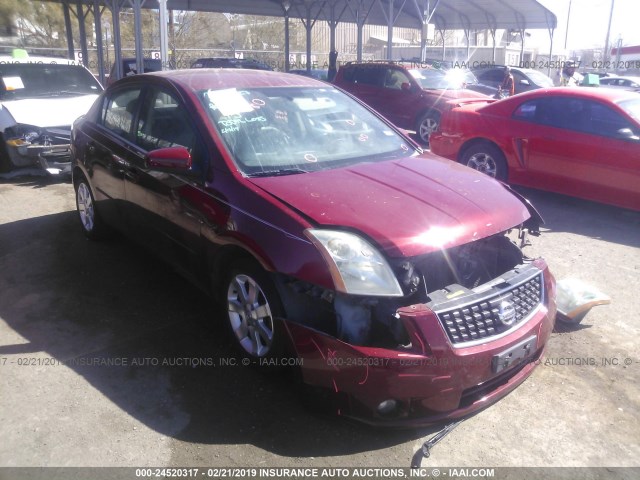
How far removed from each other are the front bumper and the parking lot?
0.68 feet

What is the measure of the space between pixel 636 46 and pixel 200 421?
57.0 m

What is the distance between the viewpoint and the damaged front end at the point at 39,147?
24.9 ft

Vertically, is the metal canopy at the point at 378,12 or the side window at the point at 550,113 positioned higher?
the metal canopy at the point at 378,12

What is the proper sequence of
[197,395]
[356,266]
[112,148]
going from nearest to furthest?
[356,266] → [197,395] → [112,148]

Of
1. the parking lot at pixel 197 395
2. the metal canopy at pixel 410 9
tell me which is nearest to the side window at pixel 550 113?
the parking lot at pixel 197 395

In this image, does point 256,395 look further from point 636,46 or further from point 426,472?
point 636,46

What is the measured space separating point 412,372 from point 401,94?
35.3ft

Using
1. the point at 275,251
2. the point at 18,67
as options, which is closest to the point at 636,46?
the point at 18,67

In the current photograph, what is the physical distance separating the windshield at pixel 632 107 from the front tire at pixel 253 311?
5136mm

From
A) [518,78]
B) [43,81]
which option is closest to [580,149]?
[43,81]

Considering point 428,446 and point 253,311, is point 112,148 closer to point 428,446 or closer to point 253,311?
point 253,311

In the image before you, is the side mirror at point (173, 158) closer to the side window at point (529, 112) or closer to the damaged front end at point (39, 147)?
the damaged front end at point (39, 147)

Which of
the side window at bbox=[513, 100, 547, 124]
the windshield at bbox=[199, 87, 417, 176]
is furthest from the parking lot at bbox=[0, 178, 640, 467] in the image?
the side window at bbox=[513, 100, 547, 124]

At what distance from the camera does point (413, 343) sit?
8.55 ft
